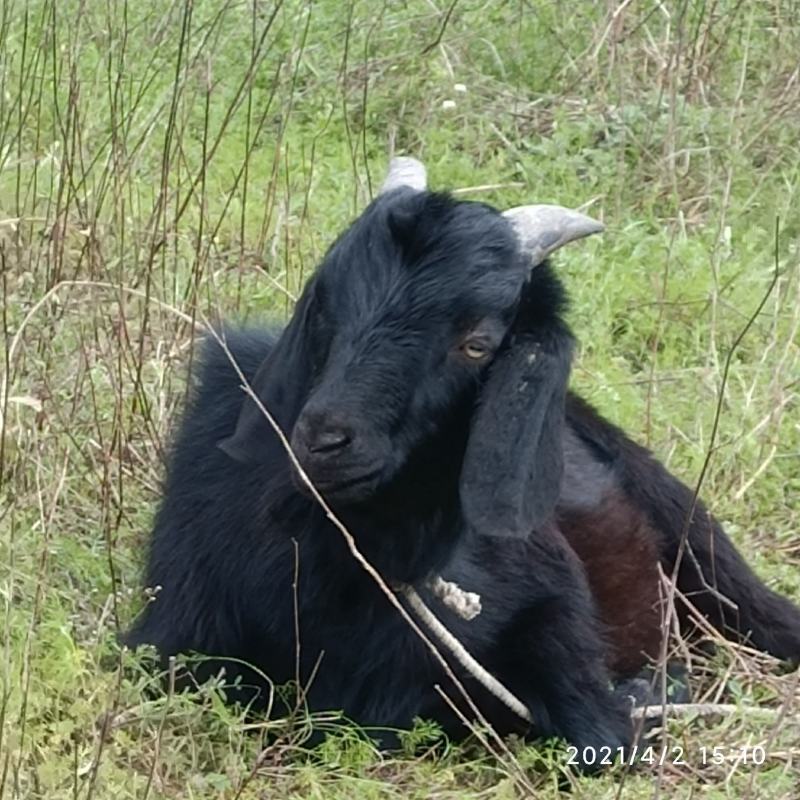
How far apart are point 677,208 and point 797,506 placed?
1.94 m

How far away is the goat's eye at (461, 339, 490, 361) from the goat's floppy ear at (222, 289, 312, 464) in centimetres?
37

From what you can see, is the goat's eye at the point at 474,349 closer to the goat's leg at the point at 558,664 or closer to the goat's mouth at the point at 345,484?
the goat's mouth at the point at 345,484

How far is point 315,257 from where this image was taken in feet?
23.5

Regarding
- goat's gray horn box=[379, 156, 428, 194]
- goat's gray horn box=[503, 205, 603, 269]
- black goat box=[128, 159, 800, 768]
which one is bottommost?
black goat box=[128, 159, 800, 768]

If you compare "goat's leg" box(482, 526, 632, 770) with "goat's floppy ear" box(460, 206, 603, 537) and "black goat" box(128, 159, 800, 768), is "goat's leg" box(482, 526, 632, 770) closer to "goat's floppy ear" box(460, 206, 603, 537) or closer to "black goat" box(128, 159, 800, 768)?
"black goat" box(128, 159, 800, 768)

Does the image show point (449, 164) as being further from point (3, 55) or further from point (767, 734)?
point (767, 734)

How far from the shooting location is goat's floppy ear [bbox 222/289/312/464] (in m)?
4.66

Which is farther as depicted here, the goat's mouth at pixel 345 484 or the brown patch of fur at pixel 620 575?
the brown patch of fur at pixel 620 575

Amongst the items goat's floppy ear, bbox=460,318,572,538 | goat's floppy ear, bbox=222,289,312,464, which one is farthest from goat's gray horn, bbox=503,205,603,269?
goat's floppy ear, bbox=222,289,312,464

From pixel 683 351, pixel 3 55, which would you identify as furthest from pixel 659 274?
pixel 3 55

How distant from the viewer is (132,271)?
680cm

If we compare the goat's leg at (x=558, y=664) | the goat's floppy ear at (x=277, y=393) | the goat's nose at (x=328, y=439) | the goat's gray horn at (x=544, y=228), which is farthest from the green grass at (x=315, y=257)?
the goat's gray horn at (x=544, y=228)

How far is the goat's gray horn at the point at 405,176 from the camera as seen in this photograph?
16.3 feet

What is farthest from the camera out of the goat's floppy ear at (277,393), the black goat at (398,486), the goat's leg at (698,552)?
the goat's leg at (698,552)
